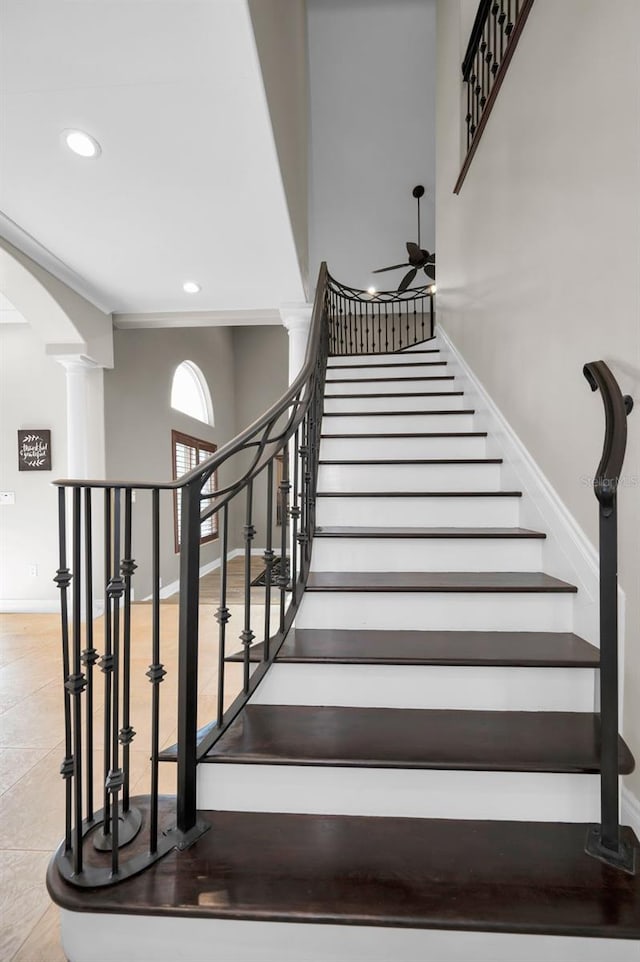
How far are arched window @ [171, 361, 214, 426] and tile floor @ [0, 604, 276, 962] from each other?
364 centimetres

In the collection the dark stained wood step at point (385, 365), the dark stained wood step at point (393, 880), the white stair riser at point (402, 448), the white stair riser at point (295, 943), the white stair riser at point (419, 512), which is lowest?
the white stair riser at point (295, 943)

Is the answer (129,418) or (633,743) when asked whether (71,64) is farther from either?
(129,418)

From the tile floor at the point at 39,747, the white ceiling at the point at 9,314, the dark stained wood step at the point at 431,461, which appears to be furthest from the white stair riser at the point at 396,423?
the white ceiling at the point at 9,314

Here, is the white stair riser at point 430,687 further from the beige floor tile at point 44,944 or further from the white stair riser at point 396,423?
the white stair riser at point 396,423

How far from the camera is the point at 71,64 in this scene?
2152 millimetres

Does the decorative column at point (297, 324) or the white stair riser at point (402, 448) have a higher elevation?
the decorative column at point (297, 324)

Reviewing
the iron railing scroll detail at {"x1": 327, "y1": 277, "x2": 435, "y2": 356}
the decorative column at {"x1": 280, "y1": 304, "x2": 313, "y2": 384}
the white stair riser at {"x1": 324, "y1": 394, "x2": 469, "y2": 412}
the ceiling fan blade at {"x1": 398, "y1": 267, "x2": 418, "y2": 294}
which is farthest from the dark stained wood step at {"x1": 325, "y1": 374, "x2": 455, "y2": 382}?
the iron railing scroll detail at {"x1": 327, "y1": 277, "x2": 435, "y2": 356}

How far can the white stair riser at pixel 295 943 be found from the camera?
1167 millimetres

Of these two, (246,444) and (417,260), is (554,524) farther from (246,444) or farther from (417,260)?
(417,260)

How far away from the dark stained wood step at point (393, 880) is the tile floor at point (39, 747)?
32 cm

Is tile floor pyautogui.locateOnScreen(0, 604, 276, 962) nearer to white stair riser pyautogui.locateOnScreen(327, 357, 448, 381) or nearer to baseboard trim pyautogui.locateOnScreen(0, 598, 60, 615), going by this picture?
baseboard trim pyautogui.locateOnScreen(0, 598, 60, 615)

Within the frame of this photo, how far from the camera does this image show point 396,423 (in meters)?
3.41

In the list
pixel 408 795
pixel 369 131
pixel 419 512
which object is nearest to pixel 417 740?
pixel 408 795

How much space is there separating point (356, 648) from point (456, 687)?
0.35 m
